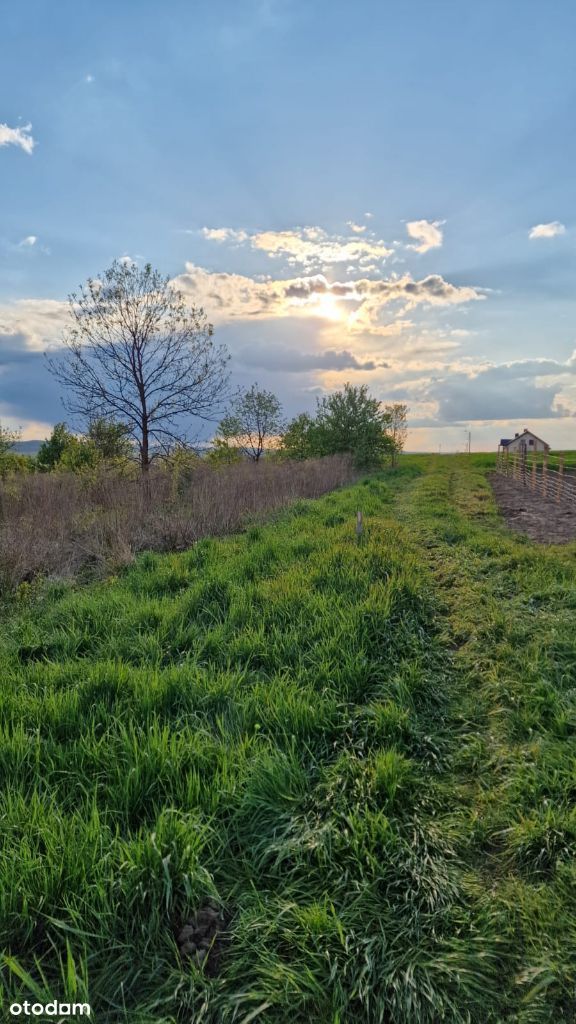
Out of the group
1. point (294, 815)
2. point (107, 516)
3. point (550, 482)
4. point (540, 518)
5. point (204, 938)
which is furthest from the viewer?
point (550, 482)

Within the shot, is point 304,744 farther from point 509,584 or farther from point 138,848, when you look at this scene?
point 509,584

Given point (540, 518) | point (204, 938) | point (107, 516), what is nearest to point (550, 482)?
point (540, 518)

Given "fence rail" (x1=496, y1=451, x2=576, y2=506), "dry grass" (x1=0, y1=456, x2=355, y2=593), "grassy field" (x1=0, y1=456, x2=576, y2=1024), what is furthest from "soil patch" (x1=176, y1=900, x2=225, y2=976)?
"fence rail" (x1=496, y1=451, x2=576, y2=506)

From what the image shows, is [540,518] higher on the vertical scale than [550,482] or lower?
lower

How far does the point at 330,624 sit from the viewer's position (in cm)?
439

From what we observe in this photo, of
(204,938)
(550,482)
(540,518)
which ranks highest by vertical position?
(550,482)

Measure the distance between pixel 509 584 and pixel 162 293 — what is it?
1332cm

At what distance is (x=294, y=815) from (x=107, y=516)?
8.20 metres

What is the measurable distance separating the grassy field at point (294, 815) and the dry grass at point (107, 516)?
3.52 meters

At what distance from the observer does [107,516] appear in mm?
9625

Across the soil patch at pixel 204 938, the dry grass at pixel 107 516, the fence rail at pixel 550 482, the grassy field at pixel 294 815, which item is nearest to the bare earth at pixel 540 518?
the fence rail at pixel 550 482

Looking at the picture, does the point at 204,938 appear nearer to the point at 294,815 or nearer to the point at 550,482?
the point at 294,815

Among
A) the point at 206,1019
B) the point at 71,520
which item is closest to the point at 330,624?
the point at 206,1019

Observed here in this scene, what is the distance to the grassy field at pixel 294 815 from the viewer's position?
5.69ft
